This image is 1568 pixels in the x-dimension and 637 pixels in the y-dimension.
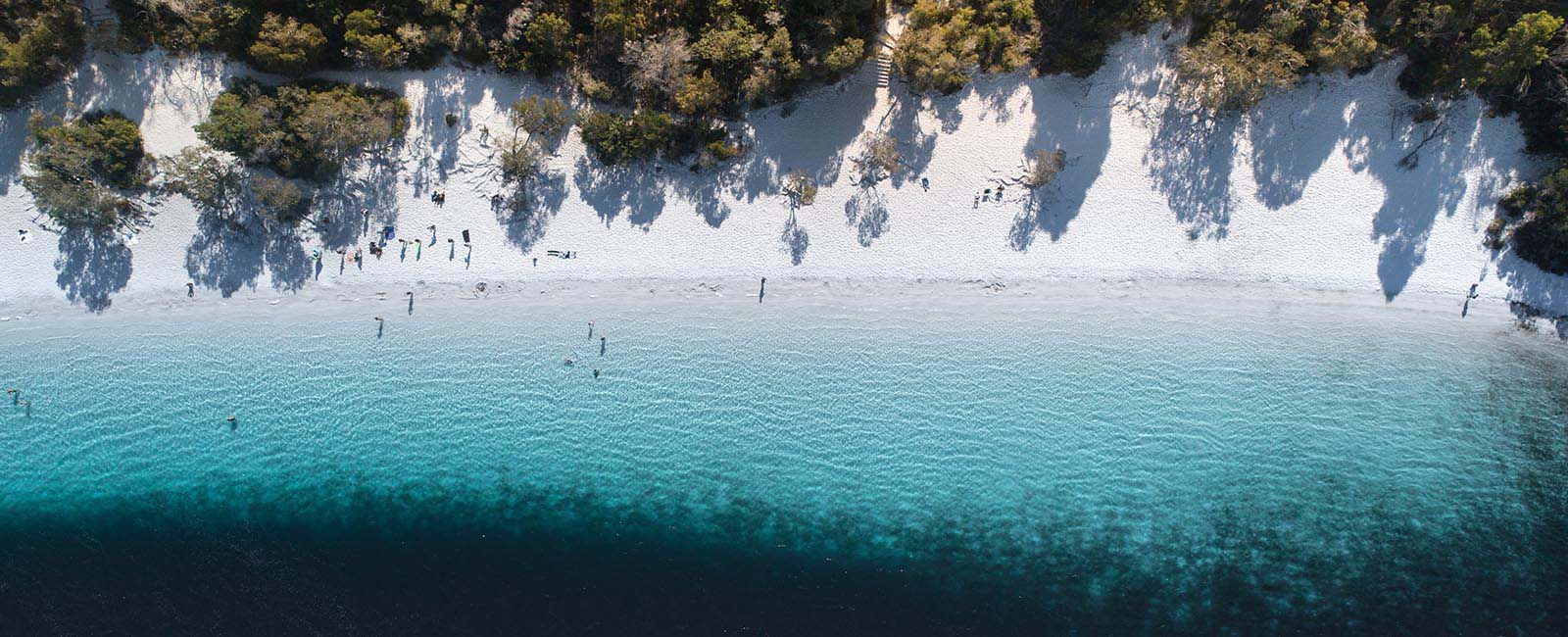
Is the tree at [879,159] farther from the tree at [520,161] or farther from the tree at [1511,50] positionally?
the tree at [1511,50]

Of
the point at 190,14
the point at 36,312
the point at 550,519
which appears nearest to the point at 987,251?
the point at 550,519

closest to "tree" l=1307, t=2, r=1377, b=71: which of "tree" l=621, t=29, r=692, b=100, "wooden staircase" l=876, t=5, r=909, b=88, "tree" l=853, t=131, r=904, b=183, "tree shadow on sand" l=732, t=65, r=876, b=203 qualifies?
"wooden staircase" l=876, t=5, r=909, b=88

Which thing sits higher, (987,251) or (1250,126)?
(1250,126)

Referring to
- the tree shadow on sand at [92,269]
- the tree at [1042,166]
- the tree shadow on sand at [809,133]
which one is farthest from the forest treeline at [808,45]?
the tree shadow on sand at [92,269]

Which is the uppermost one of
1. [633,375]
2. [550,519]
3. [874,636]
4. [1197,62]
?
[1197,62]

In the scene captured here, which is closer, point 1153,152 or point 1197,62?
point 1197,62

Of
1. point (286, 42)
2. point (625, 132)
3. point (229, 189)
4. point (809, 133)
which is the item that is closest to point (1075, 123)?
point (809, 133)

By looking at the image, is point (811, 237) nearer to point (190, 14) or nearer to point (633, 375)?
point (633, 375)
